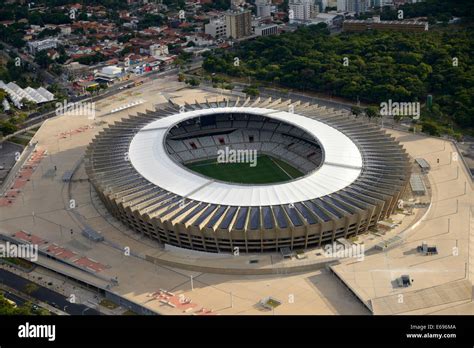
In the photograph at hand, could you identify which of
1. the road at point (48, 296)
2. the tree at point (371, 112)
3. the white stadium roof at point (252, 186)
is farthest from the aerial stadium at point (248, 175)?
the tree at point (371, 112)

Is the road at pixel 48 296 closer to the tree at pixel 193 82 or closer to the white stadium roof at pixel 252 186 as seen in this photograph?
the white stadium roof at pixel 252 186

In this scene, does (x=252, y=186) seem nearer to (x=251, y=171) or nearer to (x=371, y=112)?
(x=251, y=171)

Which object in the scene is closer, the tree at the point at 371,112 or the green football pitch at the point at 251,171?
the green football pitch at the point at 251,171

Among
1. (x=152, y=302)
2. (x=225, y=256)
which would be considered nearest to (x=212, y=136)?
(x=225, y=256)

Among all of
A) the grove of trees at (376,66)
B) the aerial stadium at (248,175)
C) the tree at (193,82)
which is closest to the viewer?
the aerial stadium at (248,175)

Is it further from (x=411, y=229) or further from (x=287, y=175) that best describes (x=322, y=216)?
(x=287, y=175)

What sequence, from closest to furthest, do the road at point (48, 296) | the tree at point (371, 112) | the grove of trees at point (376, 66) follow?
the road at point (48, 296)
the tree at point (371, 112)
the grove of trees at point (376, 66)
